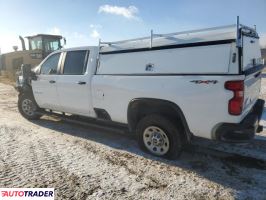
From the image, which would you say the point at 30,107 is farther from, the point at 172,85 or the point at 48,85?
the point at 172,85

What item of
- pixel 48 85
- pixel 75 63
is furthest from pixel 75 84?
pixel 48 85

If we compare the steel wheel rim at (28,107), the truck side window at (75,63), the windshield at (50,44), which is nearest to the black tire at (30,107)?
the steel wheel rim at (28,107)

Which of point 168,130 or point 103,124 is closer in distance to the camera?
point 168,130

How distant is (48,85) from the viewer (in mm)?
6340

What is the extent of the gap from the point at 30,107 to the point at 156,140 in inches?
166

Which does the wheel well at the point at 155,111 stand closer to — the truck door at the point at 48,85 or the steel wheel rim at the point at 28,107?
the truck door at the point at 48,85

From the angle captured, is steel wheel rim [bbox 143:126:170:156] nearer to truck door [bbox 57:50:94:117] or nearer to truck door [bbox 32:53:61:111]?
truck door [bbox 57:50:94:117]

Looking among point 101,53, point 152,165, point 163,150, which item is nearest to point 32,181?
point 152,165

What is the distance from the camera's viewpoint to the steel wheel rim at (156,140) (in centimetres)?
453

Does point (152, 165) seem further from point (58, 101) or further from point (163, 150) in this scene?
point (58, 101)

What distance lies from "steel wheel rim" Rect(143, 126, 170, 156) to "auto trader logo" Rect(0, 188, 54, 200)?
72.2 inches

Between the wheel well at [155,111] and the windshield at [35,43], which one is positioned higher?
the windshield at [35,43]

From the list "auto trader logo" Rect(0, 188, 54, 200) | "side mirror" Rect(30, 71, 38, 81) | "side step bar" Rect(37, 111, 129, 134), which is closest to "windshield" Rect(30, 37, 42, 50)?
"side mirror" Rect(30, 71, 38, 81)

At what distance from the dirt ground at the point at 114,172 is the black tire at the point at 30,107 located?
1475mm
